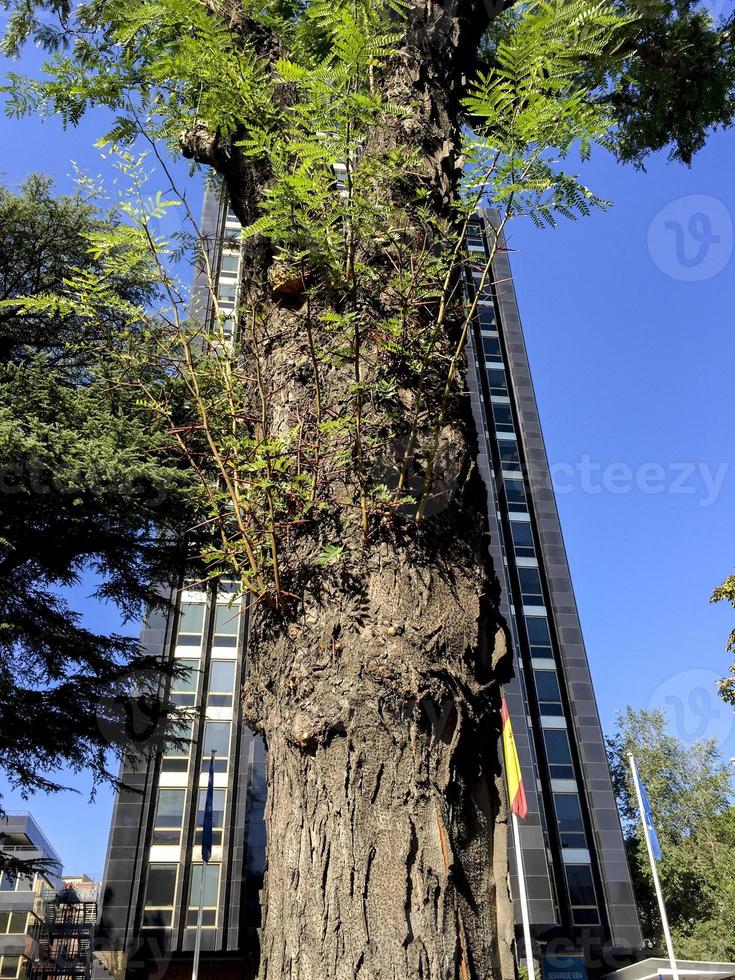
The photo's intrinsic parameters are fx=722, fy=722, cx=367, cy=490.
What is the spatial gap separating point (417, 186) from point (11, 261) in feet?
31.5

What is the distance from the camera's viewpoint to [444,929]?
4.26ft

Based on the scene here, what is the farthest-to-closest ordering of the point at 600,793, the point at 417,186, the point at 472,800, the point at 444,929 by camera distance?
the point at 600,793
the point at 417,186
the point at 472,800
the point at 444,929

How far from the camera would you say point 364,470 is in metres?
1.67

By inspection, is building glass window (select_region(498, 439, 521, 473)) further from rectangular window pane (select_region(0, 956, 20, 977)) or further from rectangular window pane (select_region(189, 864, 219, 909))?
rectangular window pane (select_region(0, 956, 20, 977))

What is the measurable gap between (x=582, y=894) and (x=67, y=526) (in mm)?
26066

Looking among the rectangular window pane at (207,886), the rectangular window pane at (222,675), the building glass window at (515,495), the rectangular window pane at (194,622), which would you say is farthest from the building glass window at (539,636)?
the rectangular window pane at (207,886)

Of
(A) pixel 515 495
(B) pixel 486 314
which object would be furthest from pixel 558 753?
(B) pixel 486 314

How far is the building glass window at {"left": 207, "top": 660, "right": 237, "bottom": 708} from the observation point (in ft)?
85.9

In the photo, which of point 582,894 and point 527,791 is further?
point 527,791

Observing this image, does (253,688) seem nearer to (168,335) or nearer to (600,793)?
(168,335)

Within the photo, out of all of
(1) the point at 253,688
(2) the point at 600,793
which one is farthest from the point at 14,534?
(2) the point at 600,793

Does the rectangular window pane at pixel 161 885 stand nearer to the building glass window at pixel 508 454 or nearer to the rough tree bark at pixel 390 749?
the building glass window at pixel 508 454

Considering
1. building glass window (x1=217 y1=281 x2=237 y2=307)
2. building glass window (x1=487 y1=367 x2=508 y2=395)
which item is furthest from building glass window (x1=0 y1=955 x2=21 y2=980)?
building glass window (x1=487 y1=367 x2=508 y2=395)

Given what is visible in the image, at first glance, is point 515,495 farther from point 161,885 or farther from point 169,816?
point 161,885
